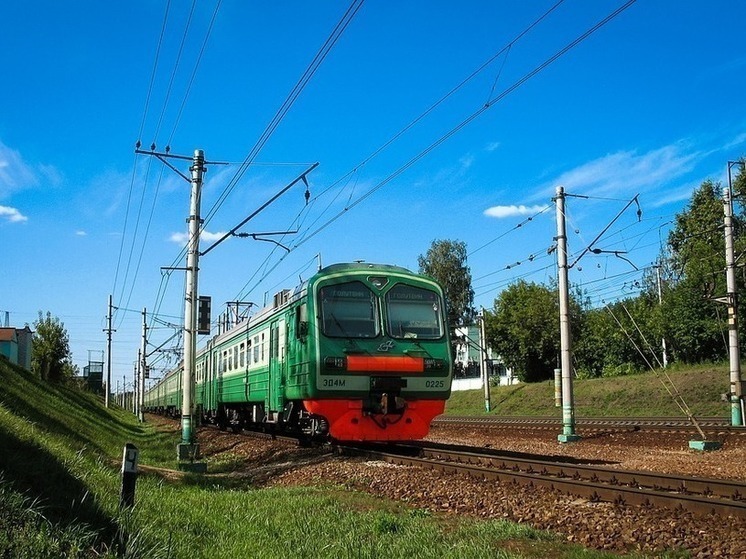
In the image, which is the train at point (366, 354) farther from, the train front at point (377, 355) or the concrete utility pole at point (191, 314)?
the concrete utility pole at point (191, 314)

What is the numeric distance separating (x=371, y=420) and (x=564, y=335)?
879 cm

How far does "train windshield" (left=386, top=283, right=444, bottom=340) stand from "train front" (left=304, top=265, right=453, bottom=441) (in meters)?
0.02

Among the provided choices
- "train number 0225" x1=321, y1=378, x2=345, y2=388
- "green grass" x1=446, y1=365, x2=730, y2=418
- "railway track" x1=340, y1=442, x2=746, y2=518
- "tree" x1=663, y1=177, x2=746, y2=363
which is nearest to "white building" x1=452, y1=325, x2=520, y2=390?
"green grass" x1=446, y1=365, x2=730, y2=418

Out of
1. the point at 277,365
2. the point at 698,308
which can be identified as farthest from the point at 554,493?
the point at 698,308

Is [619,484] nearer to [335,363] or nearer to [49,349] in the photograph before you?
[335,363]

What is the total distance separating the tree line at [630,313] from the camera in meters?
45.3

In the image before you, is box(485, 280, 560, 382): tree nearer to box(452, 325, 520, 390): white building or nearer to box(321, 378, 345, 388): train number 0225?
box(452, 325, 520, 390): white building

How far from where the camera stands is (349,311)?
15.0 meters

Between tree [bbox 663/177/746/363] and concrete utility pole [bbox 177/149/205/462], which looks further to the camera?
tree [bbox 663/177/746/363]

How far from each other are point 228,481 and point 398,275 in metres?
5.40

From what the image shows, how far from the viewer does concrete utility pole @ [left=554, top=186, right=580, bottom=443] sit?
834 inches

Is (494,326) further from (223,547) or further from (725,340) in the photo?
(223,547)

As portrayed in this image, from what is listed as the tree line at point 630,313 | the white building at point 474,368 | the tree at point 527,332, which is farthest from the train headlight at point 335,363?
the white building at point 474,368

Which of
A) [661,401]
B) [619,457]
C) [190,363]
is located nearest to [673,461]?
[619,457]
